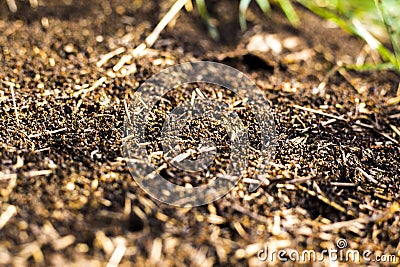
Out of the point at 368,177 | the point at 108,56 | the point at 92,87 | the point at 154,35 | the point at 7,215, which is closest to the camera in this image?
the point at 7,215

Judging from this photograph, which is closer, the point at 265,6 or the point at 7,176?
the point at 7,176

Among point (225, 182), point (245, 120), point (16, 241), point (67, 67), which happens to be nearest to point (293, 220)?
point (225, 182)

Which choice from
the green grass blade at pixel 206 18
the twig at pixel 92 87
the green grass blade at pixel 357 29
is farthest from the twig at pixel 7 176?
Result: the green grass blade at pixel 357 29

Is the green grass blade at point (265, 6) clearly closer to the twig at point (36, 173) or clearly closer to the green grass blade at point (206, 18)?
the green grass blade at point (206, 18)

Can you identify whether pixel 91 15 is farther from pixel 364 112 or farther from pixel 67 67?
pixel 364 112

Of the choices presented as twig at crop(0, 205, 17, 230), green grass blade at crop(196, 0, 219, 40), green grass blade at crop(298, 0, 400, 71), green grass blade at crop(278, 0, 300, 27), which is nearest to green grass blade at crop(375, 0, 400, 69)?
green grass blade at crop(298, 0, 400, 71)

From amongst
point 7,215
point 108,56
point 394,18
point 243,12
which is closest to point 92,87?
point 108,56

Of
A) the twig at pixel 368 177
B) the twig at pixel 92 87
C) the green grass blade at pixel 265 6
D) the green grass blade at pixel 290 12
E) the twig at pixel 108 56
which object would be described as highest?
the green grass blade at pixel 265 6

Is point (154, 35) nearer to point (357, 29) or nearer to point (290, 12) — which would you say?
point (290, 12)
